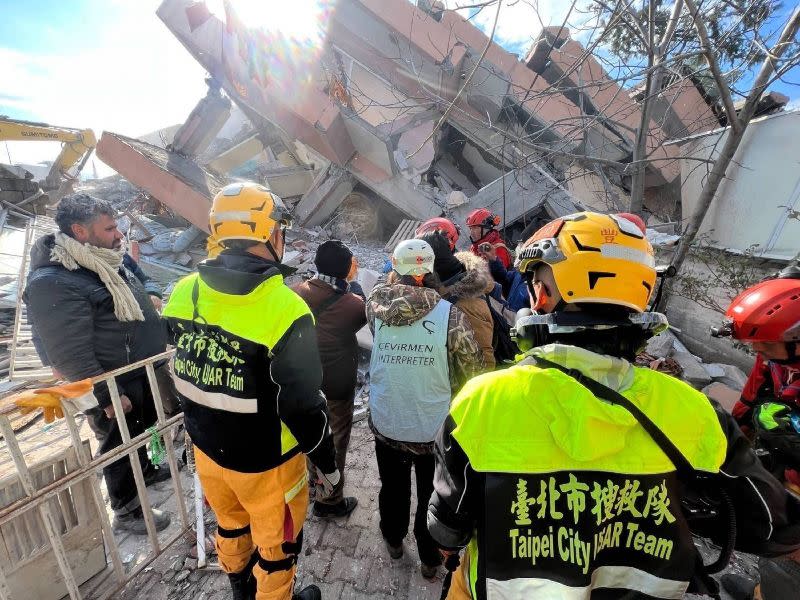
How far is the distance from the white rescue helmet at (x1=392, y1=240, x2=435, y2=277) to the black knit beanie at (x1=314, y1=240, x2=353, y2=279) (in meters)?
0.43

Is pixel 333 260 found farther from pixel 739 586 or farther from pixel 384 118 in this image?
pixel 384 118

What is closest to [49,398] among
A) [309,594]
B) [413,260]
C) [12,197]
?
[309,594]

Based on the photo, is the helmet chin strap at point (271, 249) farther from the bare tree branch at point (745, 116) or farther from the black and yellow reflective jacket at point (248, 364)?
the bare tree branch at point (745, 116)

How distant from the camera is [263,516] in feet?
5.58

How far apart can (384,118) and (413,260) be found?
7787 millimetres

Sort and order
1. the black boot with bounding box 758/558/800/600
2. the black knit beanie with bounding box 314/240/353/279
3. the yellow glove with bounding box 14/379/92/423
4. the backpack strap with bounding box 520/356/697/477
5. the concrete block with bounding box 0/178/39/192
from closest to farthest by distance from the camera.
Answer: the backpack strap with bounding box 520/356/697/477 → the yellow glove with bounding box 14/379/92/423 → the black boot with bounding box 758/558/800/600 → the black knit beanie with bounding box 314/240/353/279 → the concrete block with bounding box 0/178/39/192

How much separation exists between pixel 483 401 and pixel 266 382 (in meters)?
1.04

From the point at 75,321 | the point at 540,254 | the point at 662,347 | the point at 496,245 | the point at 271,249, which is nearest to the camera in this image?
the point at 540,254

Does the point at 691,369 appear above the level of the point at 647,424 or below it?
below

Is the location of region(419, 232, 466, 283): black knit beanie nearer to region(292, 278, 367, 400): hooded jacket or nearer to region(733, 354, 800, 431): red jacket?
region(292, 278, 367, 400): hooded jacket

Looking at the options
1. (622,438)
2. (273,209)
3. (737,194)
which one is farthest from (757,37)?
(273,209)

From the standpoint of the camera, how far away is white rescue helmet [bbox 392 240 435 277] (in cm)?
207

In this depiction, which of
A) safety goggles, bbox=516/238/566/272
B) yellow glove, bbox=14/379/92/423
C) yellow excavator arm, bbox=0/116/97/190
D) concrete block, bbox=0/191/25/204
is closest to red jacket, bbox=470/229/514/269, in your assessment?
safety goggles, bbox=516/238/566/272

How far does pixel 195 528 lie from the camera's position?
2482 mm
